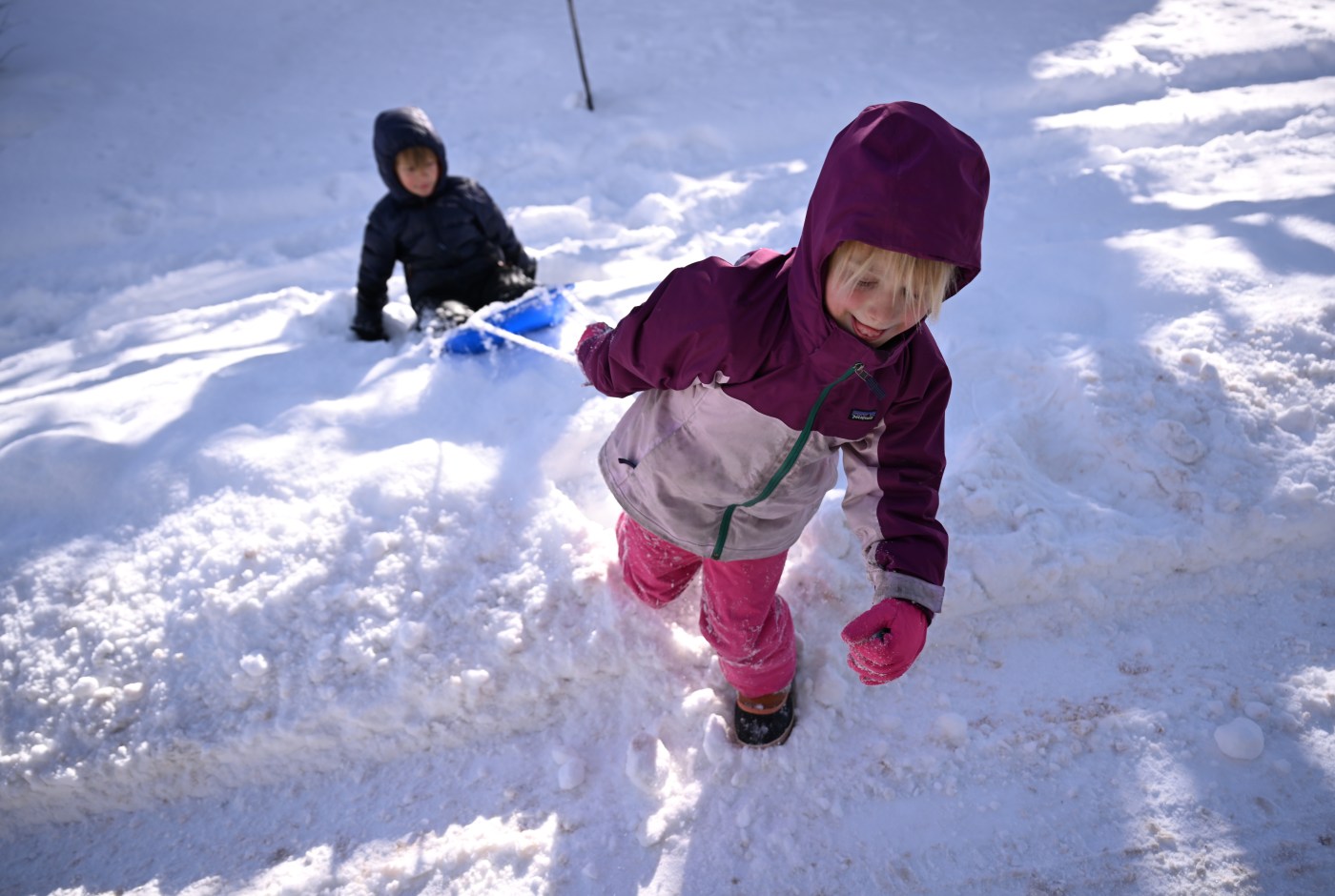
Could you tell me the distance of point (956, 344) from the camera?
273cm

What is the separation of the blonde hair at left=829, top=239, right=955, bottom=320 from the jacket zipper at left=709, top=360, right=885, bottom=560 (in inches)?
6.9

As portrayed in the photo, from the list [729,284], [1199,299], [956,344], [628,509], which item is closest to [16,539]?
[628,509]

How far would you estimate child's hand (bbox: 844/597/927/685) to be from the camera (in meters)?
1.49

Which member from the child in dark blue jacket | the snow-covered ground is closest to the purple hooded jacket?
the snow-covered ground

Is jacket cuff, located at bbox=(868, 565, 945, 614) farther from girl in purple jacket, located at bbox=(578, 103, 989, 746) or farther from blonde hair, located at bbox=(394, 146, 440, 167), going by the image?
blonde hair, located at bbox=(394, 146, 440, 167)

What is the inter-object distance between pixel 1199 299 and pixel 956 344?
0.87 metres

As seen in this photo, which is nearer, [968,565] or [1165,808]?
[1165,808]

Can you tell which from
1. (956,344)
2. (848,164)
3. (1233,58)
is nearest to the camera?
(848,164)

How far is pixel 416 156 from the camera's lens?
3.04m

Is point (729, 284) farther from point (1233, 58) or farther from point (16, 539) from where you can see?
point (1233, 58)

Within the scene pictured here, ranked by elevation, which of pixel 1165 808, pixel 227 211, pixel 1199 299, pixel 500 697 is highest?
pixel 227 211

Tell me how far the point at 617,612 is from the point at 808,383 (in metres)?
0.92

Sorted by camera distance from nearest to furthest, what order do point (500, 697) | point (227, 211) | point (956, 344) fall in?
point (500, 697), point (956, 344), point (227, 211)

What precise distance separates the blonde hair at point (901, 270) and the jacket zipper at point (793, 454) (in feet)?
0.58
